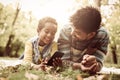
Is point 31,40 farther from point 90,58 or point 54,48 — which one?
point 90,58

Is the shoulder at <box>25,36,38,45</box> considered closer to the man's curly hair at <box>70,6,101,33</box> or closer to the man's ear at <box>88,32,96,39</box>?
the man's curly hair at <box>70,6,101,33</box>

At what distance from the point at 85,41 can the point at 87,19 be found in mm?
213

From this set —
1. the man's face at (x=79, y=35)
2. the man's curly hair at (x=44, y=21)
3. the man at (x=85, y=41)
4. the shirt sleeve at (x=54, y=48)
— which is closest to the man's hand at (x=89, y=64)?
the man at (x=85, y=41)

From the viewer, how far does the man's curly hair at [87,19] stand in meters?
2.61

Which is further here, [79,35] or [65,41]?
[65,41]

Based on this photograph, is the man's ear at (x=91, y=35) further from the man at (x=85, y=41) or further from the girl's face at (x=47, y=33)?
the girl's face at (x=47, y=33)

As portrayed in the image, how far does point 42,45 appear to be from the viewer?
273 centimetres

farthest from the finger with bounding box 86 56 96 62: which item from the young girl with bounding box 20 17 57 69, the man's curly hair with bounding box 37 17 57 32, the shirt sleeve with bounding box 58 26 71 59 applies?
the man's curly hair with bounding box 37 17 57 32

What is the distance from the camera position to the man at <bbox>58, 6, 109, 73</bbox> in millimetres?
2613

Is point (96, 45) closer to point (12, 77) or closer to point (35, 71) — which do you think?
point (35, 71)

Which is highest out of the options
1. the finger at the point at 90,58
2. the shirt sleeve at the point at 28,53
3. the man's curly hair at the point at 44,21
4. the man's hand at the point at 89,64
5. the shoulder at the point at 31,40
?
the man's curly hair at the point at 44,21

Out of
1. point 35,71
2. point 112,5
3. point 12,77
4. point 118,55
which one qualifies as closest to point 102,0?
point 112,5

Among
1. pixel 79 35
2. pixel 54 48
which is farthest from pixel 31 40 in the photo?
pixel 79 35

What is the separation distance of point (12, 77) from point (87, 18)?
820 mm
